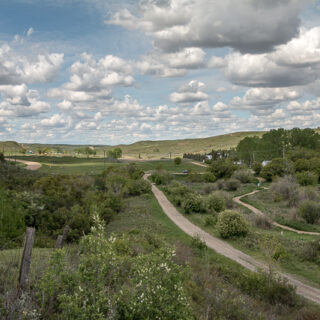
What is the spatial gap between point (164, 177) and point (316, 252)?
43.3 meters

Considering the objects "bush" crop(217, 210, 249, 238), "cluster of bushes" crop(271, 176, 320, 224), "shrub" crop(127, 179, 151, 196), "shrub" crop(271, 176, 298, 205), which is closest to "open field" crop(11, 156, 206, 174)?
"shrub" crop(127, 179, 151, 196)

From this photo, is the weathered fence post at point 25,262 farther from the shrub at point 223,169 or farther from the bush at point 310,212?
the shrub at point 223,169

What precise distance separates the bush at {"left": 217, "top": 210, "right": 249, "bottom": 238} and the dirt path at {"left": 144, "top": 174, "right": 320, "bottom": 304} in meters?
0.84

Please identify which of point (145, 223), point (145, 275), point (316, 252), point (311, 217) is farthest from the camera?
point (311, 217)

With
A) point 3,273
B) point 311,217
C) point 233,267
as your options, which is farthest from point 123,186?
point 3,273

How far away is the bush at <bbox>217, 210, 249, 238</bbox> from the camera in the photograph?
75.7 feet

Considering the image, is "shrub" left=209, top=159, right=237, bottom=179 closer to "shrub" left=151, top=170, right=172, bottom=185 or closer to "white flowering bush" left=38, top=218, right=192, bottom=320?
"shrub" left=151, top=170, right=172, bottom=185

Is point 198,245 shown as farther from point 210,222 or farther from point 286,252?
point 210,222

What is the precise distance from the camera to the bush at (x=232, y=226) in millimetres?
23078

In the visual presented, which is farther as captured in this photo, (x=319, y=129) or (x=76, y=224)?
(x=319, y=129)

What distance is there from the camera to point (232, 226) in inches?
912

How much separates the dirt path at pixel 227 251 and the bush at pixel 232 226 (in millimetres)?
844

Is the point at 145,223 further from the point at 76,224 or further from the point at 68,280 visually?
the point at 68,280

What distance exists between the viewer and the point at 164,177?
61344 mm
